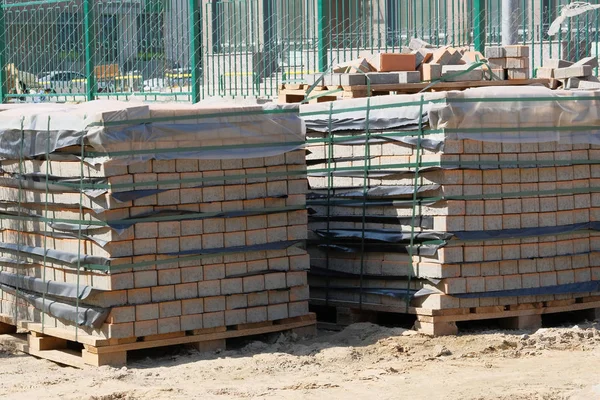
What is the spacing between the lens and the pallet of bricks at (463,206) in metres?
8.58

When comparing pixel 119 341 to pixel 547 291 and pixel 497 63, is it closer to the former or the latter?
pixel 547 291

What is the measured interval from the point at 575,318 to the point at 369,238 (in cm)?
193

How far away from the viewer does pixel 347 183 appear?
368 inches

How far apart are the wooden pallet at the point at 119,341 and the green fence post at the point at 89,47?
6.37 m

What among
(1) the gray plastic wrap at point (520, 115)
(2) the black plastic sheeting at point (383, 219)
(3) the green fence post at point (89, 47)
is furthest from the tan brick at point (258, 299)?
(3) the green fence post at point (89, 47)

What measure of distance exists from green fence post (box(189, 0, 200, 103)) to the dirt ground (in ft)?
17.7

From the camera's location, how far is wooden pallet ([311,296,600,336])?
28.5 feet

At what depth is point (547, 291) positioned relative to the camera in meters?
8.96

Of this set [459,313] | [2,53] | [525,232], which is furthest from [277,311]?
[2,53]

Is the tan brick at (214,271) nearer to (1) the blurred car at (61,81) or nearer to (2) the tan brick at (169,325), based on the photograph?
(2) the tan brick at (169,325)

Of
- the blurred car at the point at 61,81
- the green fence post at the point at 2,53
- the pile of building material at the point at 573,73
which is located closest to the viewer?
the pile of building material at the point at 573,73

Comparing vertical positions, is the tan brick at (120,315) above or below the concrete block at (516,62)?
below

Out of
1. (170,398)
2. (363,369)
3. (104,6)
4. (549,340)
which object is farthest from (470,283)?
(104,6)

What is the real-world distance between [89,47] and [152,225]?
7560 mm
